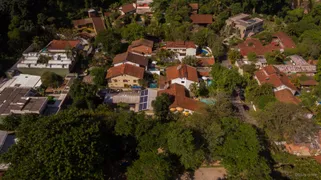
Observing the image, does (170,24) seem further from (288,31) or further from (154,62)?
(288,31)

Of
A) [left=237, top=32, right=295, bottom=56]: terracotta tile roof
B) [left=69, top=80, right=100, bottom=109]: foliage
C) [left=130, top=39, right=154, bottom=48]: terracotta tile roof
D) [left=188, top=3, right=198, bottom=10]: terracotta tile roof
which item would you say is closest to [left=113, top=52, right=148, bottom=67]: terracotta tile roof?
[left=130, top=39, right=154, bottom=48]: terracotta tile roof

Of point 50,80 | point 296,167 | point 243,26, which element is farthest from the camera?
point 243,26

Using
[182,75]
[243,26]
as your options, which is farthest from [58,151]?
[243,26]

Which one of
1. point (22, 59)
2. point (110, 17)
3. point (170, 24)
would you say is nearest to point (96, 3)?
point (110, 17)

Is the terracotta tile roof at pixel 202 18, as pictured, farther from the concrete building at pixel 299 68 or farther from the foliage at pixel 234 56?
the concrete building at pixel 299 68

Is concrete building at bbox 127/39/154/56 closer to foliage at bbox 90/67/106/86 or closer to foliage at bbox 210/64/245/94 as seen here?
foliage at bbox 90/67/106/86

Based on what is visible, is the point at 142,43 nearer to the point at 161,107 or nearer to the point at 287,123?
the point at 161,107
